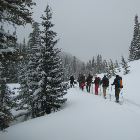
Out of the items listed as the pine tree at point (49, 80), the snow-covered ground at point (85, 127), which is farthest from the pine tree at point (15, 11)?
the pine tree at point (49, 80)

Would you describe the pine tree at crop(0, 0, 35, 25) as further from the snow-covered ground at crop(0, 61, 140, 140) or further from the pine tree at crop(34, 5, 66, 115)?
the pine tree at crop(34, 5, 66, 115)

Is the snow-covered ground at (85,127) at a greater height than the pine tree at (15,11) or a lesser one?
lesser

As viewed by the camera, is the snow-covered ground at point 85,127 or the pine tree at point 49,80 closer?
the snow-covered ground at point 85,127

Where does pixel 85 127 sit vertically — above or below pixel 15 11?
below

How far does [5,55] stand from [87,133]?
5001 millimetres

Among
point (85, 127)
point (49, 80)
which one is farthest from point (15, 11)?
point (49, 80)

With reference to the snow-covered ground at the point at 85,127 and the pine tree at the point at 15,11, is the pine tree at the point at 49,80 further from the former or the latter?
the pine tree at the point at 15,11

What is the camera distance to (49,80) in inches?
925

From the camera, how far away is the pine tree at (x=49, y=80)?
23.6m

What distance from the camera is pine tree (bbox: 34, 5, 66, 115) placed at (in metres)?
23.6

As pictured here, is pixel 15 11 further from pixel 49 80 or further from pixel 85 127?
pixel 49 80

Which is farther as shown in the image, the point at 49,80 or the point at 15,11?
the point at 49,80

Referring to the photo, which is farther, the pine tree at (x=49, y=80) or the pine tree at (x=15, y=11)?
the pine tree at (x=49, y=80)

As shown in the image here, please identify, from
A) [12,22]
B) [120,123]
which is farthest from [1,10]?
[120,123]
